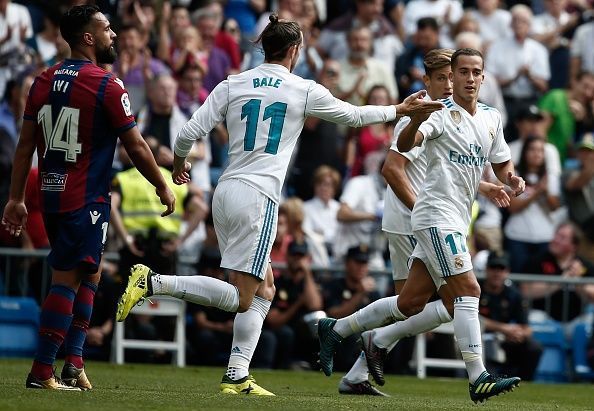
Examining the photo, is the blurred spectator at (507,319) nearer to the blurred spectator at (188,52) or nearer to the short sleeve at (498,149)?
the blurred spectator at (188,52)

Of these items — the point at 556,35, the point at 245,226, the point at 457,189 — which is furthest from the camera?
the point at 556,35

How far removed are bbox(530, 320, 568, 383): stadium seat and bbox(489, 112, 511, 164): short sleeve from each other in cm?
605

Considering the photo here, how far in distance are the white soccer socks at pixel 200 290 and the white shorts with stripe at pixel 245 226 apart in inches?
6.2

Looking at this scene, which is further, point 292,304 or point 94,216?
point 292,304

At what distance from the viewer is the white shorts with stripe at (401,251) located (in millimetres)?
10320

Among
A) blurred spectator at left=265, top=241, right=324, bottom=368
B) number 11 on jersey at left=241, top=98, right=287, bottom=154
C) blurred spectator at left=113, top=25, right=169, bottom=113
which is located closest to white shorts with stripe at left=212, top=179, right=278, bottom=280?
number 11 on jersey at left=241, top=98, right=287, bottom=154

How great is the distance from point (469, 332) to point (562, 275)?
7243mm

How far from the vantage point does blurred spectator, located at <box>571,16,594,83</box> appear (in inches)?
792

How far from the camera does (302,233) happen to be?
1577cm

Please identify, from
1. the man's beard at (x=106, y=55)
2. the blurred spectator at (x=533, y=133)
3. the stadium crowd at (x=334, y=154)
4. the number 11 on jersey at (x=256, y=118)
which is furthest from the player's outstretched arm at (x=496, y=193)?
the blurred spectator at (x=533, y=133)

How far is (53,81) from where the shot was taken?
351 inches

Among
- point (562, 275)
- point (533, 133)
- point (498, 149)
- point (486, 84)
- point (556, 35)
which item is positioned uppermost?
point (556, 35)

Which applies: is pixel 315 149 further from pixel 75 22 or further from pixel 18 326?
pixel 75 22

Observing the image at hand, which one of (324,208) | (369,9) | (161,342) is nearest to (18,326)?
(161,342)
